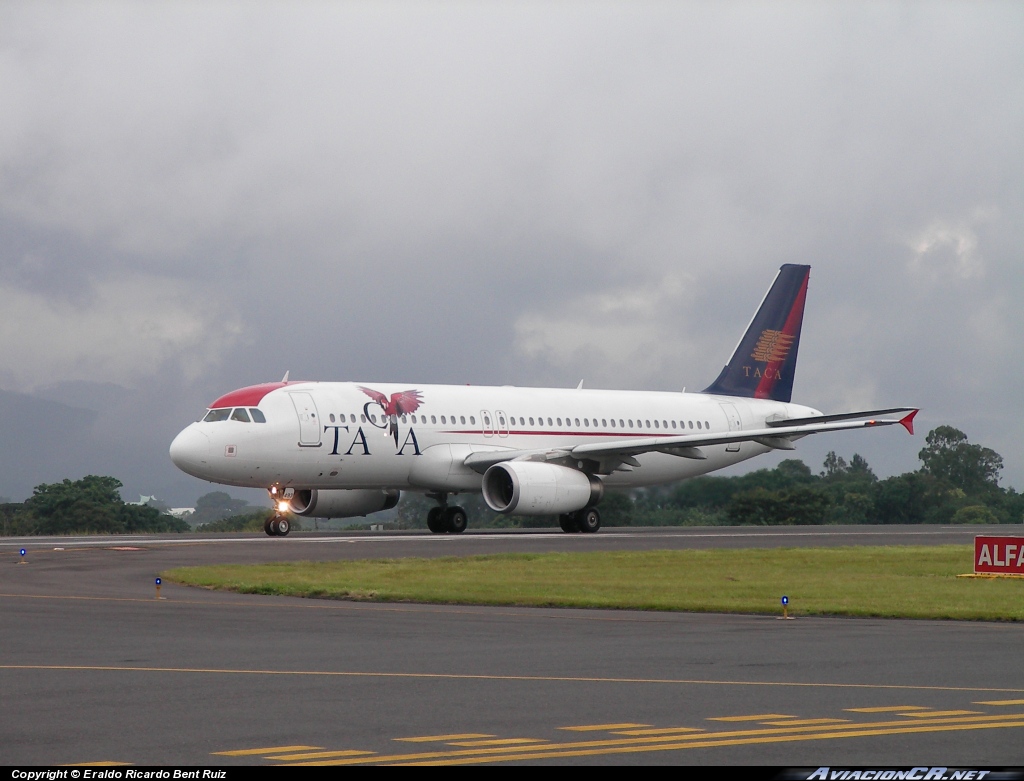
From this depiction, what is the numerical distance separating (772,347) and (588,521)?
1454cm

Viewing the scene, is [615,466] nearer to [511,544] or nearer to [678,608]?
[511,544]

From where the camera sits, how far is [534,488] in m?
43.8

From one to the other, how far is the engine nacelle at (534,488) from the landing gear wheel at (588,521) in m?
1.08

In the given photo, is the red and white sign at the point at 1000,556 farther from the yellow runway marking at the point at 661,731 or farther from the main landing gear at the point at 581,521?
the main landing gear at the point at 581,521

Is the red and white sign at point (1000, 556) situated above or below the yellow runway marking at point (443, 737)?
above

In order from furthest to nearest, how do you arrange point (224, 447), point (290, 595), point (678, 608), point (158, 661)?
point (224, 447), point (290, 595), point (678, 608), point (158, 661)

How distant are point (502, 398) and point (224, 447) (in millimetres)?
10677

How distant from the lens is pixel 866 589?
24.2 m

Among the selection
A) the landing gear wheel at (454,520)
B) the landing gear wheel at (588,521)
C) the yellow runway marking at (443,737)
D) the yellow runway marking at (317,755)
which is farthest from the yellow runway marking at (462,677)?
the landing gear wheel at (454,520)

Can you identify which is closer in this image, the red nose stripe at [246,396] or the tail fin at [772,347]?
the red nose stripe at [246,396]

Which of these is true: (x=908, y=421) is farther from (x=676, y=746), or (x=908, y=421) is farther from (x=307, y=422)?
(x=676, y=746)

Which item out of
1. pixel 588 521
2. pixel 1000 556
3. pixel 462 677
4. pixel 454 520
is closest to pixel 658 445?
pixel 588 521

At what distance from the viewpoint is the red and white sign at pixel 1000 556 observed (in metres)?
26.7
